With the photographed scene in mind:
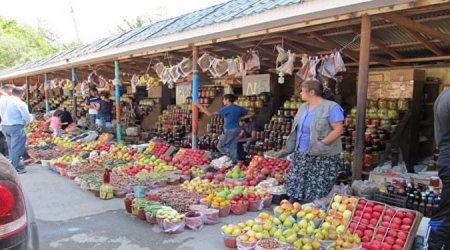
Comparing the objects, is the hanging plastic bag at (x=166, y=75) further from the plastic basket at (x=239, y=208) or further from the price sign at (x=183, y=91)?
the price sign at (x=183, y=91)

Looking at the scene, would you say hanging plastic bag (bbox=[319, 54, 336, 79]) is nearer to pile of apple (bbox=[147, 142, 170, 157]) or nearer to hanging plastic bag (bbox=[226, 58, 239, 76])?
hanging plastic bag (bbox=[226, 58, 239, 76])

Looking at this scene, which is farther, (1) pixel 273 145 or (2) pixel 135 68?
(2) pixel 135 68

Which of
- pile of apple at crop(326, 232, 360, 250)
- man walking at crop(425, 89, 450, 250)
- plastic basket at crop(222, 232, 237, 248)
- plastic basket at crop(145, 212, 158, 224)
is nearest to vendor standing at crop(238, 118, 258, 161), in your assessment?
plastic basket at crop(145, 212, 158, 224)

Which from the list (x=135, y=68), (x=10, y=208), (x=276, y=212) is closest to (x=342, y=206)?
(x=276, y=212)

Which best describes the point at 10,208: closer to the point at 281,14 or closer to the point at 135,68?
the point at 281,14

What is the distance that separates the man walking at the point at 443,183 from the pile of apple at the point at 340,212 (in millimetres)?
857

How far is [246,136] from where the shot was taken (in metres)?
8.84

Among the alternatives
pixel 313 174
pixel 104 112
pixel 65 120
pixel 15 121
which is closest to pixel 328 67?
pixel 313 174

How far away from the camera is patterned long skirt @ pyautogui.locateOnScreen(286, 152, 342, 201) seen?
443cm

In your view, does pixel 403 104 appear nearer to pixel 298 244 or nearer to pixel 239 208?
pixel 239 208

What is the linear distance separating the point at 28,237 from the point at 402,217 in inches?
123

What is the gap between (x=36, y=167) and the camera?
8234 mm

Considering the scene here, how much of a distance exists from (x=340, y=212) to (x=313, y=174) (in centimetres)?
72

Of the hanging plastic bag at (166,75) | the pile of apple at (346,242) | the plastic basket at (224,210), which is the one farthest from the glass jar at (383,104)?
the pile of apple at (346,242)
